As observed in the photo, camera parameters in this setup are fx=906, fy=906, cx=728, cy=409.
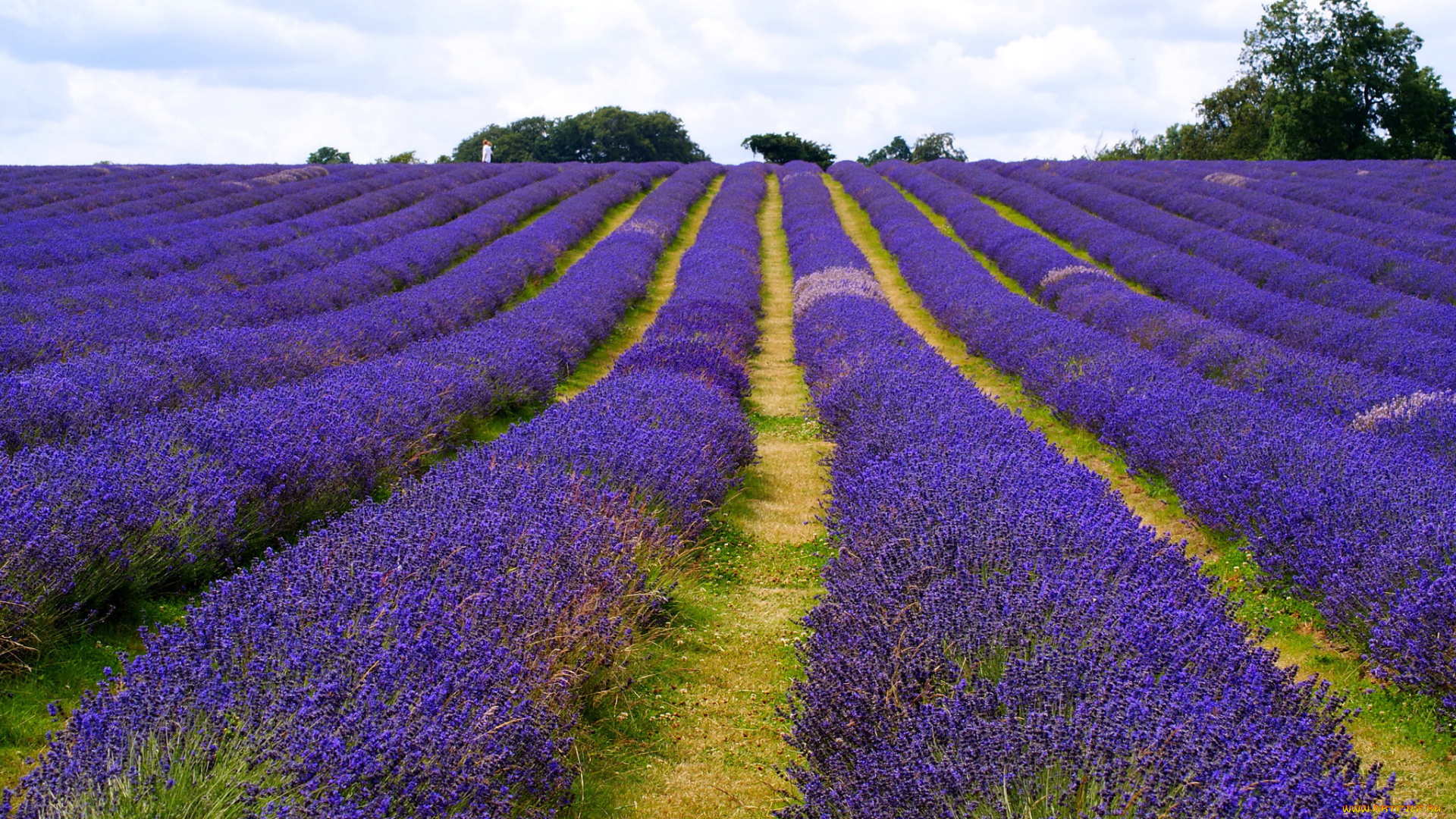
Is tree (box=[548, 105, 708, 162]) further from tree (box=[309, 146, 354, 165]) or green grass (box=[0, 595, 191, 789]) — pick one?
green grass (box=[0, 595, 191, 789])

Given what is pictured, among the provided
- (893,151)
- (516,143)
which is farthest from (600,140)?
(893,151)

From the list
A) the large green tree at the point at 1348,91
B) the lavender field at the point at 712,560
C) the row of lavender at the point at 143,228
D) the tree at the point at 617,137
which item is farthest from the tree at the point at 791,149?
the lavender field at the point at 712,560

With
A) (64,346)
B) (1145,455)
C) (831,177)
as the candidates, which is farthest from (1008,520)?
(831,177)

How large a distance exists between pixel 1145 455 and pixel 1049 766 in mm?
4714

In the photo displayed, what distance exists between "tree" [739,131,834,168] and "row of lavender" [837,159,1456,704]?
37.1m

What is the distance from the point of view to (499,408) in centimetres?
771

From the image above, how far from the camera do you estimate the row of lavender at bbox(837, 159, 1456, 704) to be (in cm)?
358

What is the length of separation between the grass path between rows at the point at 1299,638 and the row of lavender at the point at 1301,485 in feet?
0.40

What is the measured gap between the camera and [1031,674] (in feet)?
7.54

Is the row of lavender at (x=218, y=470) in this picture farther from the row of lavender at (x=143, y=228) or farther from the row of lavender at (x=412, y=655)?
the row of lavender at (x=143, y=228)

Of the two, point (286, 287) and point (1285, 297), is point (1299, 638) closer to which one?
point (1285, 297)

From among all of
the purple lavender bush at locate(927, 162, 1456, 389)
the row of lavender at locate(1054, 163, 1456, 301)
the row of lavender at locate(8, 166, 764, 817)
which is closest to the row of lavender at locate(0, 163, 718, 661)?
the row of lavender at locate(8, 166, 764, 817)

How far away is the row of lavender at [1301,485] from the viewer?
358 centimetres

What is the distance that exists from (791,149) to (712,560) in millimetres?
41705
